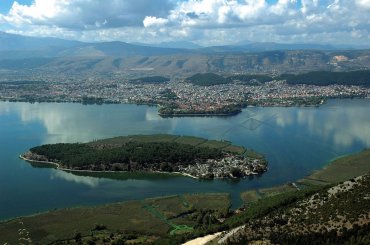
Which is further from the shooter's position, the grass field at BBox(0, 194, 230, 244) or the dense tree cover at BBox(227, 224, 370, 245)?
the grass field at BBox(0, 194, 230, 244)

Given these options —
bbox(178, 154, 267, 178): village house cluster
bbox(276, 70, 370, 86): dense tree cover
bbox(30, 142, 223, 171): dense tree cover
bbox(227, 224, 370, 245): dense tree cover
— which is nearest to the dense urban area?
bbox(276, 70, 370, 86): dense tree cover

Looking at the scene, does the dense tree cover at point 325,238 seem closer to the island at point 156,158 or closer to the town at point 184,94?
the island at point 156,158

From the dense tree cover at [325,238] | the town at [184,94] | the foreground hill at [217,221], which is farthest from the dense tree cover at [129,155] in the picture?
the town at [184,94]

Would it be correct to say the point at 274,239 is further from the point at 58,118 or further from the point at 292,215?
the point at 58,118

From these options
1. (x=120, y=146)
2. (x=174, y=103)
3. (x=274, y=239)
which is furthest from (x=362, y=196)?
(x=174, y=103)

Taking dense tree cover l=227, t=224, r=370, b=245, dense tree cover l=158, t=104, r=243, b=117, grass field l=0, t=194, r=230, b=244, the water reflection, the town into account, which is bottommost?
grass field l=0, t=194, r=230, b=244

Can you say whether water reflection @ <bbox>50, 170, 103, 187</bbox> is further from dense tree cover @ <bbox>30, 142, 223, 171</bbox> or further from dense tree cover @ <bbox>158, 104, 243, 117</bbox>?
dense tree cover @ <bbox>158, 104, 243, 117</bbox>
